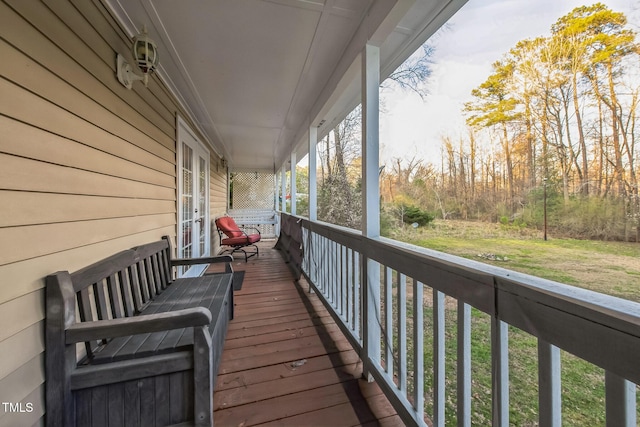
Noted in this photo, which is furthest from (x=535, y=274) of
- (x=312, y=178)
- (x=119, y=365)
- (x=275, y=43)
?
(x=312, y=178)

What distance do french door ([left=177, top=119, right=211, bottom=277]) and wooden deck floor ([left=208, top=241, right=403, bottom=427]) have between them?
126 cm

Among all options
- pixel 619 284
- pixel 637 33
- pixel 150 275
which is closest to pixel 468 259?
pixel 619 284

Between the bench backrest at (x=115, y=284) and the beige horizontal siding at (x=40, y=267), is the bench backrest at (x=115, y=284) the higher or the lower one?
the lower one

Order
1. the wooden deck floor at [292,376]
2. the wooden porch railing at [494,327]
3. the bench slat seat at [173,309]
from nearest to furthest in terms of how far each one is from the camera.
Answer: the wooden porch railing at [494,327] < the bench slat seat at [173,309] < the wooden deck floor at [292,376]

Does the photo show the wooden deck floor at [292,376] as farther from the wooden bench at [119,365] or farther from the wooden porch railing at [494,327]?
the wooden bench at [119,365]

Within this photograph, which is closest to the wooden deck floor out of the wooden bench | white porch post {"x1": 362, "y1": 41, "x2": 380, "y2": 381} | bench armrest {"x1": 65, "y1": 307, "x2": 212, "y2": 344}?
white porch post {"x1": 362, "y1": 41, "x2": 380, "y2": 381}

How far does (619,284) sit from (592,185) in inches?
10.2

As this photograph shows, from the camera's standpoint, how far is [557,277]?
0.77 metres

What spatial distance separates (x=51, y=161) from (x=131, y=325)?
33.2 inches

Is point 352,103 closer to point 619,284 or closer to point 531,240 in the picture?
point 531,240

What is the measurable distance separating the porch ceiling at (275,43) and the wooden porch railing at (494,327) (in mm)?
1433

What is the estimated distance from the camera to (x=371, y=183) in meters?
1.74

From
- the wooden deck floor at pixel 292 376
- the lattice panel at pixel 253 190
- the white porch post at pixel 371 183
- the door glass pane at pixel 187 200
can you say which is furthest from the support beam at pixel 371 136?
the lattice panel at pixel 253 190

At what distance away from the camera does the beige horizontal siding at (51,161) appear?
0.95 meters
